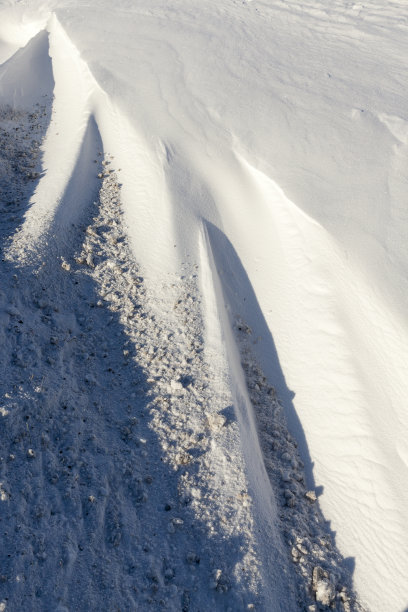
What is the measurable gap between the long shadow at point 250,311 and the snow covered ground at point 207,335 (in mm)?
19

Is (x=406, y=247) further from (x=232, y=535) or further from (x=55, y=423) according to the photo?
(x=55, y=423)

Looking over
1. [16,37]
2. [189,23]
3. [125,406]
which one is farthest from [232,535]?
[16,37]

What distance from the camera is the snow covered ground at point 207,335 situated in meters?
2.34

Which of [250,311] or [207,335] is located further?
[250,311]

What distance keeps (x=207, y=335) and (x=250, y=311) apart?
0.80 m

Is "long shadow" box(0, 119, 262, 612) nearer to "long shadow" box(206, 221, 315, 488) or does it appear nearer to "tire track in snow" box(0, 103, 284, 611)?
"tire track in snow" box(0, 103, 284, 611)

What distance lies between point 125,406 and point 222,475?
0.85m

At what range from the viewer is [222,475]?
269 cm

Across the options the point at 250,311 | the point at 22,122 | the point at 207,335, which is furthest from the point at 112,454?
the point at 22,122

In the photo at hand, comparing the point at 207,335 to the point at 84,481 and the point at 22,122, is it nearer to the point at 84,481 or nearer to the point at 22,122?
the point at 84,481

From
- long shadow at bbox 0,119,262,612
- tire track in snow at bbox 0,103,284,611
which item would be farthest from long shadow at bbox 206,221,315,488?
long shadow at bbox 0,119,262,612

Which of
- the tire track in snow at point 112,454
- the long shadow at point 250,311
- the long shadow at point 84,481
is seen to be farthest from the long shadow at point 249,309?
the long shadow at point 84,481

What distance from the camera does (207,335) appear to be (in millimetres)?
3510

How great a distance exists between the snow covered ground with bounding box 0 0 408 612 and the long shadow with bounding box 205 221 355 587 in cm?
2
